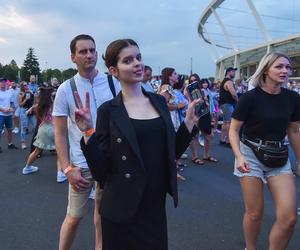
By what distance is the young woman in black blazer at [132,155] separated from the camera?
7.25 ft

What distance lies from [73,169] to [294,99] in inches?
84.3

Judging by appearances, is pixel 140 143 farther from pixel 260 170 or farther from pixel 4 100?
pixel 4 100

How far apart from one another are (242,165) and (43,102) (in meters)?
5.59

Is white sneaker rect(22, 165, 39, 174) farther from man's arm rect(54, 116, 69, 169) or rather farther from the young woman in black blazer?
the young woman in black blazer

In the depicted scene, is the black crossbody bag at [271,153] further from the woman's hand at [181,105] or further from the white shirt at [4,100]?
the white shirt at [4,100]

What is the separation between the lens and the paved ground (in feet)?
13.6

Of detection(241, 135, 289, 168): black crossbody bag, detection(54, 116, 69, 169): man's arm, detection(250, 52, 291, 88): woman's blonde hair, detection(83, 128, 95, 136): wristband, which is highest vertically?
detection(250, 52, 291, 88): woman's blonde hair

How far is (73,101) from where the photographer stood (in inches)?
123

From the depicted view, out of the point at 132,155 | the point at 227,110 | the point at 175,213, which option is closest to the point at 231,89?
the point at 227,110

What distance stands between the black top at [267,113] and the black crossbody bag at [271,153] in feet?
0.18

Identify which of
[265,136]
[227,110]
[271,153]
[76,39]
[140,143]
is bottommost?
[227,110]

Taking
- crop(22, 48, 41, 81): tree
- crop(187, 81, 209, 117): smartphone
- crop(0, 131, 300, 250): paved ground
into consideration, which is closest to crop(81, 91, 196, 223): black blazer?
crop(187, 81, 209, 117): smartphone

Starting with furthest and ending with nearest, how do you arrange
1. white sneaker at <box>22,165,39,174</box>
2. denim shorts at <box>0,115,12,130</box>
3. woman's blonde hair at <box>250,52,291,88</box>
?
Answer: denim shorts at <box>0,115,12,130</box> → white sneaker at <box>22,165,39,174</box> → woman's blonde hair at <box>250,52,291,88</box>

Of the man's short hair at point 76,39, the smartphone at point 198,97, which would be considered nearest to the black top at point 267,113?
the smartphone at point 198,97
